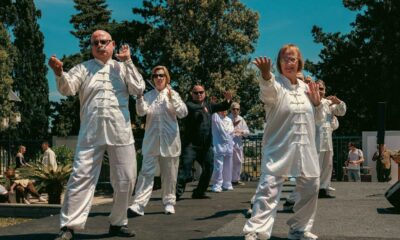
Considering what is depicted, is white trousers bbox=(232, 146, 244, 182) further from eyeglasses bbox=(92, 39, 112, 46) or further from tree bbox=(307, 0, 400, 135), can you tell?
tree bbox=(307, 0, 400, 135)

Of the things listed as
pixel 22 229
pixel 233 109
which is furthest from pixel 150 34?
pixel 22 229

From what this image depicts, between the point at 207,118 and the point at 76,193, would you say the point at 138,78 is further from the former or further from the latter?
the point at 207,118

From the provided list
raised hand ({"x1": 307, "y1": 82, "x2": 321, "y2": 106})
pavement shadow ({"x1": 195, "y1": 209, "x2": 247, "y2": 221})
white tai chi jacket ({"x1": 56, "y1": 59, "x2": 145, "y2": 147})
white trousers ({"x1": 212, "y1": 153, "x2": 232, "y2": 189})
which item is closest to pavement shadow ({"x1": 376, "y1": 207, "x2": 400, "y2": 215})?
pavement shadow ({"x1": 195, "y1": 209, "x2": 247, "y2": 221})

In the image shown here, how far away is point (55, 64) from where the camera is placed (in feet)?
19.1

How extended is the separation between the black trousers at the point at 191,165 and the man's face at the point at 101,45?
161 inches

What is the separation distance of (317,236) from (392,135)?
53.7ft

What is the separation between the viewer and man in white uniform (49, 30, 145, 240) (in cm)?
585

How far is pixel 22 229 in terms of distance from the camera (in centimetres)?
682

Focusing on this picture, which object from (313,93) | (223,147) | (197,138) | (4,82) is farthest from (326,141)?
(4,82)

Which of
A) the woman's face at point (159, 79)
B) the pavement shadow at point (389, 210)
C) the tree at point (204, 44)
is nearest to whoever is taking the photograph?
the pavement shadow at point (389, 210)

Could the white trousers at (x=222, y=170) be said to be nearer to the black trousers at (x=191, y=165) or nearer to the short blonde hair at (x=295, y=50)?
the black trousers at (x=191, y=165)

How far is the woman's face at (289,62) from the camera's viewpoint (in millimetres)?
5730

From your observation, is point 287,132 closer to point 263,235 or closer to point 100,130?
point 263,235

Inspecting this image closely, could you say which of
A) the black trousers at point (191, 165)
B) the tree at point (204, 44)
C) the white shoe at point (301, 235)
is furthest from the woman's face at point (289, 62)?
the tree at point (204, 44)
